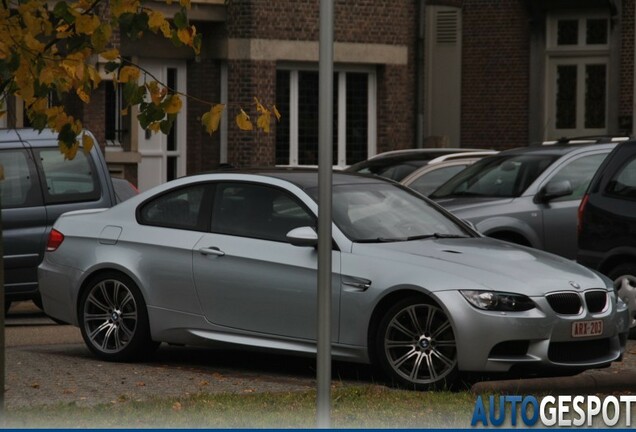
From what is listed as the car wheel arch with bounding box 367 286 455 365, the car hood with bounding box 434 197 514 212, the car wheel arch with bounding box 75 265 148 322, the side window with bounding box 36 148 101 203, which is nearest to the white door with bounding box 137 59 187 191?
the car hood with bounding box 434 197 514 212

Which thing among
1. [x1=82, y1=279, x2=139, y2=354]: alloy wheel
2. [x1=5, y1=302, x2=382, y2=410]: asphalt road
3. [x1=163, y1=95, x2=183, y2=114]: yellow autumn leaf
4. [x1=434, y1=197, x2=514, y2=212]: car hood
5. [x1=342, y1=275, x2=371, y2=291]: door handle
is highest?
[x1=163, y1=95, x2=183, y2=114]: yellow autumn leaf

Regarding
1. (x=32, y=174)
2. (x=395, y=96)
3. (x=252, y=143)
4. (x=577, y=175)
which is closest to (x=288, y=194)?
(x=32, y=174)

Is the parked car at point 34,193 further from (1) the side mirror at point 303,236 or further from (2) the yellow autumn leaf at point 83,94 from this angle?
(2) the yellow autumn leaf at point 83,94

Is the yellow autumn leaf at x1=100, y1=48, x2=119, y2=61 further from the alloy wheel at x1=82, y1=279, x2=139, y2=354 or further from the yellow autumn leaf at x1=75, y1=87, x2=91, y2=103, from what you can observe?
the alloy wheel at x1=82, y1=279, x2=139, y2=354

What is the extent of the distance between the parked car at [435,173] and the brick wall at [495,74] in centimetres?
1456

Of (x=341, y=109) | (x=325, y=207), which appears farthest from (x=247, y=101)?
(x=325, y=207)

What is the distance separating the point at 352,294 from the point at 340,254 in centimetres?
35

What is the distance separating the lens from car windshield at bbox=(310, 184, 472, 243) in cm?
1130

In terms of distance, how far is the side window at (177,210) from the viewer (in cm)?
1200

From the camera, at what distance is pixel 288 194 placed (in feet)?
38.1

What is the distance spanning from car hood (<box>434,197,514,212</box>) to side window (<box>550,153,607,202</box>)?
0.64 metres

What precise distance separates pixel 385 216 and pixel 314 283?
3.15 feet

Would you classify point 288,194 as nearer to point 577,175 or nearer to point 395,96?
point 577,175

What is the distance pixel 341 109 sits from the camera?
3056 cm
